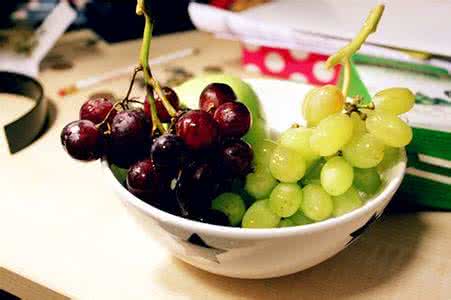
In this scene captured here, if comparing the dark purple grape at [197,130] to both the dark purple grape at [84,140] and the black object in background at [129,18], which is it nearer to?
the dark purple grape at [84,140]

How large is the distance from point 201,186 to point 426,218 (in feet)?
0.95

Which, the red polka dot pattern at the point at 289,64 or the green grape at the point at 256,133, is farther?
the red polka dot pattern at the point at 289,64

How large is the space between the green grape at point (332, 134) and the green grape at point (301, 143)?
0.5 inches

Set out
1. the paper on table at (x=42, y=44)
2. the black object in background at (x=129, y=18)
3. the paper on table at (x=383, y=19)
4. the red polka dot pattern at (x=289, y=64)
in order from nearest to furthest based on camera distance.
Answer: the paper on table at (x=383, y=19) < the red polka dot pattern at (x=289, y=64) < the paper on table at (x=42, y=44) < the black object in background at (x=129, y=18)

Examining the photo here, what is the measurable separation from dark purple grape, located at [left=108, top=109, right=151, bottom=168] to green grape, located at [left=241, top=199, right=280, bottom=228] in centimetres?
11

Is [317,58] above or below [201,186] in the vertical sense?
below

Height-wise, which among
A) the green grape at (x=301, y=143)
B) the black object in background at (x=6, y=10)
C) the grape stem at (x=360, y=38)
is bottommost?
the black object in background at (x=6, y=10)

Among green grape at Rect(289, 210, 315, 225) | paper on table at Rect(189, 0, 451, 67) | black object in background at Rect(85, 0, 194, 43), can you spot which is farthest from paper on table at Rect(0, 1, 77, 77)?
green grape at Rect(289, 210, 315, 225)

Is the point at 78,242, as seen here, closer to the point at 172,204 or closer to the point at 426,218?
the point at 172,204

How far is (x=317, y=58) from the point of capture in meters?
0.88

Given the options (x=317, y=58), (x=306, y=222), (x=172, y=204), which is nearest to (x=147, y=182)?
(x=172, y=204)

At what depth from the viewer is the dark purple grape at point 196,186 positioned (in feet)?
1.47

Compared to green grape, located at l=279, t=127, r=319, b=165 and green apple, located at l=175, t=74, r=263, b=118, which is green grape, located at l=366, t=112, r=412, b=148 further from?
green apple, located at l=175, t=74, r=263, b=118

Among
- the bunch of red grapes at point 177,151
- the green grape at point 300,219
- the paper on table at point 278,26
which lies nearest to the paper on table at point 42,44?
the paper on table at point 278,26
